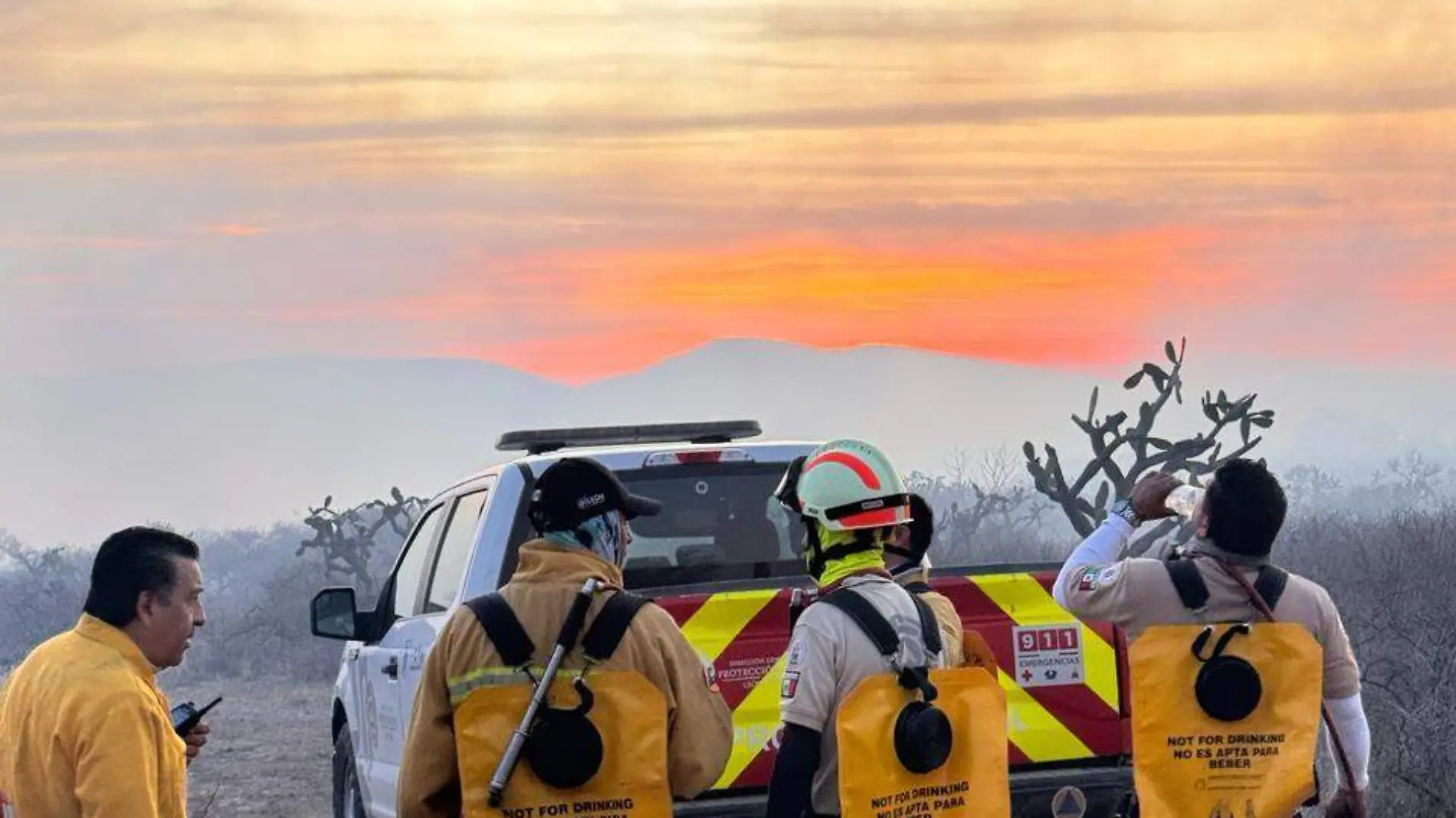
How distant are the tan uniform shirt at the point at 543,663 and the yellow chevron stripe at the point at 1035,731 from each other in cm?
190

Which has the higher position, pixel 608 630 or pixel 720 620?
pixel 608 630

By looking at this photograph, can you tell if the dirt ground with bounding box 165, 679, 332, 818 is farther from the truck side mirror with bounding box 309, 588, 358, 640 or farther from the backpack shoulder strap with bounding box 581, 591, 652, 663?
the backpack shoulder strap with bounding box 581, 591, 652, 663

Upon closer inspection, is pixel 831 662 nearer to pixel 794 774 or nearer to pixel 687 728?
→ pixel 794 774

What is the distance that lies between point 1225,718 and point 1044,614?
1.56 metres

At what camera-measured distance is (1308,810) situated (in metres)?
12.1

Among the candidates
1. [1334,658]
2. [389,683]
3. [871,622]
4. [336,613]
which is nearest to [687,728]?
[871,622]

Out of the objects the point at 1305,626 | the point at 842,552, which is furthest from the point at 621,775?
the point at 1305,626

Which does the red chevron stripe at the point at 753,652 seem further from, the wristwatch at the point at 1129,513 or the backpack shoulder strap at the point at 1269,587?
the backpack shoulder strap at the point at 1269,587

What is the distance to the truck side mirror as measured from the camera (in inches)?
384

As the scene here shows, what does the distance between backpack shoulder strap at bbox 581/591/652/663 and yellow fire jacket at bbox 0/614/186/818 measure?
994 mm

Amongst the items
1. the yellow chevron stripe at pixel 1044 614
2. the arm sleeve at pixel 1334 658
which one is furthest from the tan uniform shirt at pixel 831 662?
the yellow chevron stripe at pixel 1044 614

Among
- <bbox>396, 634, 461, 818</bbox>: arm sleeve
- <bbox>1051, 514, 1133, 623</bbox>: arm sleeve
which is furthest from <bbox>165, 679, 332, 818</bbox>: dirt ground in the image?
<bbox>1051, 514, 1133, 623</bbox>: arm sleeve

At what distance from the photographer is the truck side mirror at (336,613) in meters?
9.74

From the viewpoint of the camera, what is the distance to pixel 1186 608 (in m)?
6.08
